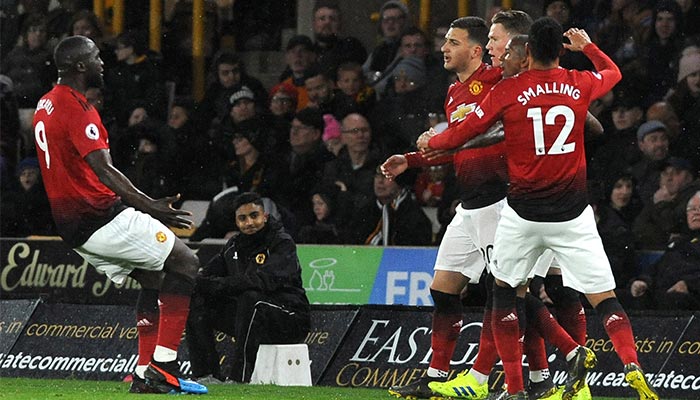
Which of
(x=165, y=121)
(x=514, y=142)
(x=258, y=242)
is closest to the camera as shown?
(x=514, y=142)

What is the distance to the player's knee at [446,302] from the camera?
9.87 metres

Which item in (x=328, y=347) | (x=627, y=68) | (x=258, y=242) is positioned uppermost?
(x=627, y=68)

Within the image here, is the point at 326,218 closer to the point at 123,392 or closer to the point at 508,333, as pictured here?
the point at 123,392

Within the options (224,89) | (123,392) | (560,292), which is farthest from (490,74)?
(224,89)

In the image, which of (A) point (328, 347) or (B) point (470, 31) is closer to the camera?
(B) point (470, 31)

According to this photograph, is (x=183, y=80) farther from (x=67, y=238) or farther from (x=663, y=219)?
(x=67, y=238)

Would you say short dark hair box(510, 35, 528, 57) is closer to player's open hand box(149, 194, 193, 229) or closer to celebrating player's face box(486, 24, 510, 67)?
celebrating player's face box(486, 24, 510, 67)

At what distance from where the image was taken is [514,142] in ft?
28.6

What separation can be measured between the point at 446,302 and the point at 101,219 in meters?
2.28

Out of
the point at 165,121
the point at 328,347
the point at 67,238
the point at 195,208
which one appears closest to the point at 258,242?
the point at 328,347

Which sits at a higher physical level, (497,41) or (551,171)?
(497,41)

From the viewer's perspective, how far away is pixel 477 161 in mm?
9617

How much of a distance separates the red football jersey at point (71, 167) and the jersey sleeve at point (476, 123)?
7.40 feet

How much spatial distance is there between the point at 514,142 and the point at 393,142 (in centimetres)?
617
